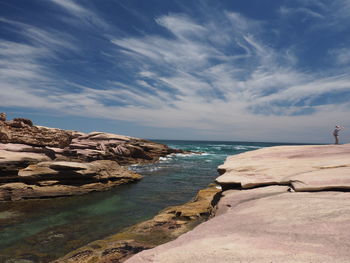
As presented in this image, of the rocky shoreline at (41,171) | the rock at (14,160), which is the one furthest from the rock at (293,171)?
the rock at (14,160)

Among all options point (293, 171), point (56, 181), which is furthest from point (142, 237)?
point (56, 181)

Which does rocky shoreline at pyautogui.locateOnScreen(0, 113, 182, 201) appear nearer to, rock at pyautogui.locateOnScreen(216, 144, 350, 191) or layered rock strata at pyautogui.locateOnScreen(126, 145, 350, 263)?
rock at pyautogui.locateOnScreen(216, 144, 350, 191)

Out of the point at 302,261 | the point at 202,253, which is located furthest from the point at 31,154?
the point at 302,261

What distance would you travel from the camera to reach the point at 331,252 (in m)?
2.89

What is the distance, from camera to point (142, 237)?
7852 millimetres

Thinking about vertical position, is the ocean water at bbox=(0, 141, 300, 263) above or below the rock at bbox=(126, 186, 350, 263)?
below

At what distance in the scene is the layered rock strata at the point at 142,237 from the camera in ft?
21.3

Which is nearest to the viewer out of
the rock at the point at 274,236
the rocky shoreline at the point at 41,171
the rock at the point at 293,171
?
the rock at the point at 274,236

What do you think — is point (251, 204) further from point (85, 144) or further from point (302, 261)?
point (85, 144)

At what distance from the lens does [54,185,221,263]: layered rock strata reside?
6.50 meters

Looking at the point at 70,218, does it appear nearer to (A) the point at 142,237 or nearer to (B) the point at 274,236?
(A) the point at 142,237

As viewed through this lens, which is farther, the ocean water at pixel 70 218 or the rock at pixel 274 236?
the ocean water at pixel 70 218

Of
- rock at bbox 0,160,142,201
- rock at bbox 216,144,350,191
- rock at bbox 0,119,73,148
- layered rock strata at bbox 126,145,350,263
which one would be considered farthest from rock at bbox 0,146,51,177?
layered rock strata at bbox 126,145,350,263

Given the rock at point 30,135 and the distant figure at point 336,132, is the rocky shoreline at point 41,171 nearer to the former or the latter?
the rock at point 30,135
